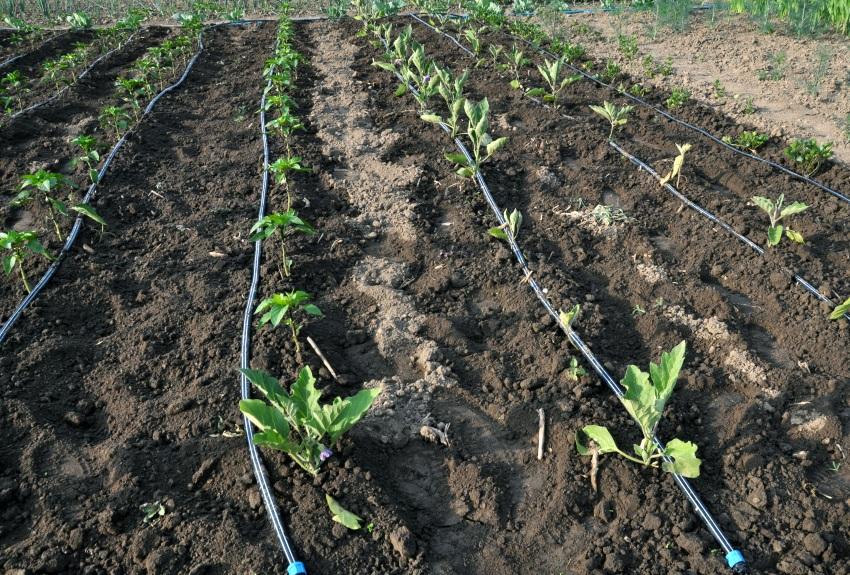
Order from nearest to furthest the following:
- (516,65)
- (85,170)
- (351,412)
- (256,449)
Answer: (351,412) < (256,449) < (85,170) < (516,65)

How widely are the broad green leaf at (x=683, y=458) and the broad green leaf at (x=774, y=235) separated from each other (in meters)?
2.38

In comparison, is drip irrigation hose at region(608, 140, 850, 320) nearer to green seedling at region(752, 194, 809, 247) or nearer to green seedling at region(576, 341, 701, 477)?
green seedling at region(752, 194, 809, 247)

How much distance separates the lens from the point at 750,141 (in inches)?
242

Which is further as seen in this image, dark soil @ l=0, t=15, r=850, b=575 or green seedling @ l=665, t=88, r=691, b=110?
green seedling @ l=665, t=88, r=691, b=110

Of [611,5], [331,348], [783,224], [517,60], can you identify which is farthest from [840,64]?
[331,348]

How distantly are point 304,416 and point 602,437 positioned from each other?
1336mm

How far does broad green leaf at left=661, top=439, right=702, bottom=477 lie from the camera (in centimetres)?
278

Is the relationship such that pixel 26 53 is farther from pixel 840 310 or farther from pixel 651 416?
pixel 840 310

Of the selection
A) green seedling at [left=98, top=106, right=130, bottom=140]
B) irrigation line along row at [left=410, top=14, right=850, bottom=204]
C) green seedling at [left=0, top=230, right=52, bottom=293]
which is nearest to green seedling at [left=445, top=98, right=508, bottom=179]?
irrigation line along row at [left=410, top=14, right=850, bottom=204]

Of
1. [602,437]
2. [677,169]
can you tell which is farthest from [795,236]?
[602,437]

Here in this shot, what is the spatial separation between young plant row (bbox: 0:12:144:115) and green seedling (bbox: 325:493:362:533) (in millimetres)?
6772

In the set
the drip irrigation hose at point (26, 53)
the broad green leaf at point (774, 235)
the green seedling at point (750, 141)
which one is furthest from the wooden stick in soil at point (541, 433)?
the drip irrigation hose at point (26, 53)

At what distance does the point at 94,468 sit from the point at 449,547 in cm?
167

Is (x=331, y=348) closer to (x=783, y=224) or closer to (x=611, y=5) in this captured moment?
(x=783, y=224)
